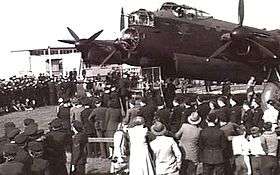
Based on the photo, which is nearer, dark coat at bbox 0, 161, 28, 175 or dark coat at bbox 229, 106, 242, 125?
dark coat at bbox 0, 161, 28, 175

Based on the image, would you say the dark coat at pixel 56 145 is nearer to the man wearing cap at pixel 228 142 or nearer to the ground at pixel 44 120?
the ground at pixel 44 120

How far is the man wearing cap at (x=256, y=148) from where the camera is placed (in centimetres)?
1059

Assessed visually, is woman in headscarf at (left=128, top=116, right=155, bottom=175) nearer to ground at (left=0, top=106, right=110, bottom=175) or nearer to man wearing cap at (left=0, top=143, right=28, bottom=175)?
man wearing cap at (left=0, top=143, right=28, bottom=175)

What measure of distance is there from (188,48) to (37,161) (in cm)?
1507

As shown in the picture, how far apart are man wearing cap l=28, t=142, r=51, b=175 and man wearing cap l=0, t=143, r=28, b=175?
0.66 m

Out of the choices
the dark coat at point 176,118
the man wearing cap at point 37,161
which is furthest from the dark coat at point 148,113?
the man wearing cap at point 37,161

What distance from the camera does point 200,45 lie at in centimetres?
2294

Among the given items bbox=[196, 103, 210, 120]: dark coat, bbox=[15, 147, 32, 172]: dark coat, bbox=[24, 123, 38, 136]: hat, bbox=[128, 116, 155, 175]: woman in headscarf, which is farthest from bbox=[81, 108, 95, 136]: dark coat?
bbox=[15, 147, 32, 172]: dark coat

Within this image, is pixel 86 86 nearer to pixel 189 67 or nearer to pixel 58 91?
pixel 58 91

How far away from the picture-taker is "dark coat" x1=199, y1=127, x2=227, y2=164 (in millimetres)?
10164

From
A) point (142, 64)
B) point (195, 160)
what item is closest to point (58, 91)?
point (142, 64)

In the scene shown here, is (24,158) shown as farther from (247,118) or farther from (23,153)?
(247,118)

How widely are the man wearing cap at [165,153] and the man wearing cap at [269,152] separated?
2457mm

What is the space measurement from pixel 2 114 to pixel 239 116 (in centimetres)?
1905
